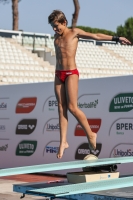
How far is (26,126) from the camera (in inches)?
445

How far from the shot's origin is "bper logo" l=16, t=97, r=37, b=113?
11195 mm

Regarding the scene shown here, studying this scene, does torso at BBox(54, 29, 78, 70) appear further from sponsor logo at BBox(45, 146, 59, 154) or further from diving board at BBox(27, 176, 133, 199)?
sponsor logo at BBox(45, 146, 59, 154)

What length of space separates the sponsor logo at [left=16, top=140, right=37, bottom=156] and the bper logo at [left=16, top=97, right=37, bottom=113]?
67cm

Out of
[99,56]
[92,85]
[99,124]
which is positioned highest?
[92,85]

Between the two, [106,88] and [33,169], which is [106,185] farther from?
[106,88]

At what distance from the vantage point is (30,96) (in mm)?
11320

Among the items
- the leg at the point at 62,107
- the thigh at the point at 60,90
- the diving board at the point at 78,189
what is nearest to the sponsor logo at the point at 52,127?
the leg at the point at 62,107

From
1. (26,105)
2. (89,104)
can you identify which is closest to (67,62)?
(89,104)

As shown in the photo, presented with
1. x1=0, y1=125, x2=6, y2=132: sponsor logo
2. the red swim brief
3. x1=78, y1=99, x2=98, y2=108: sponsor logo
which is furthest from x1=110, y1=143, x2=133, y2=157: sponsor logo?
the red swim brief

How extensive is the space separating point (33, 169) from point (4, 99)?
24.1ft

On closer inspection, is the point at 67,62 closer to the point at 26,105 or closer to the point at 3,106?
the point at 26,105

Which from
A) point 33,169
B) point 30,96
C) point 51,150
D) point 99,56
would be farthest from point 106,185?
point 99,56

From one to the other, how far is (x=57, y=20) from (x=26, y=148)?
6031 millimetres

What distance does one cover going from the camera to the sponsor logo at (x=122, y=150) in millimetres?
9081
